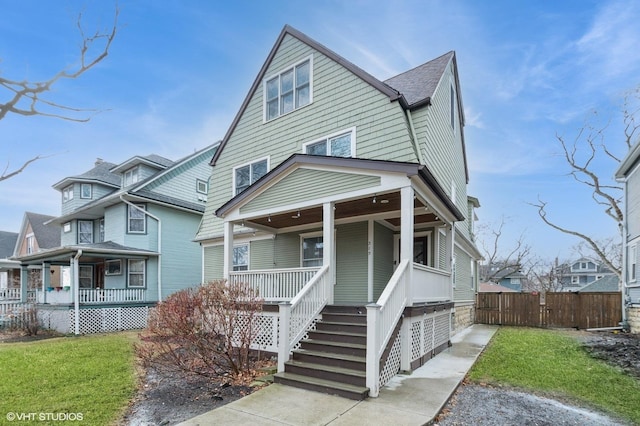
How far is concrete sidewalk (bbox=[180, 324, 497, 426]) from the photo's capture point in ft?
15.1

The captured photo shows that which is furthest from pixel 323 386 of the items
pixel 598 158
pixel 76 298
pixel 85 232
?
pixel 598 158

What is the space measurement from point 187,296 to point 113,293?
10.8m

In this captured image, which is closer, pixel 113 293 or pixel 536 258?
pixel 113 293

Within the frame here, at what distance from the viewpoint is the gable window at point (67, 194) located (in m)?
19.2

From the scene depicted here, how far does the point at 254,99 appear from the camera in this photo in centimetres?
1273

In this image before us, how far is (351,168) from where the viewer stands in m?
7.63

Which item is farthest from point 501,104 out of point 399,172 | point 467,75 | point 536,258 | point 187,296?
point 536,258

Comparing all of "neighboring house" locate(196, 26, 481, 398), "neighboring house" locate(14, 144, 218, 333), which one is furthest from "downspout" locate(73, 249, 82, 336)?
"neighboring house" locate(196, 26, 481, 398)

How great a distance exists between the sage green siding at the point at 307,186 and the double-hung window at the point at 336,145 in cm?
203

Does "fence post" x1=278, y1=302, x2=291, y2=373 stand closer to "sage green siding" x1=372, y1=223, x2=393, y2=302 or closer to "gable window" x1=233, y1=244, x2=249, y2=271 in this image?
"sage green siding" x1=372, y1=223, x2=393, y2=302

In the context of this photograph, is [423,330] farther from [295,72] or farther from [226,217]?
[295,72]

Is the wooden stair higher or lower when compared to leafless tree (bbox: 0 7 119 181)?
lower

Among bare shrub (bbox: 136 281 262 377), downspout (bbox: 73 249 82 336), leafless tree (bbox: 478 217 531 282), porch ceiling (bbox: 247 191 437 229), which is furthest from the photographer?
leafless tree (bbox: 478 217 531 282)

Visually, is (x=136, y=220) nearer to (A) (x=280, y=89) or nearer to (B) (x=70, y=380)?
(A) (x=280, y=89)
